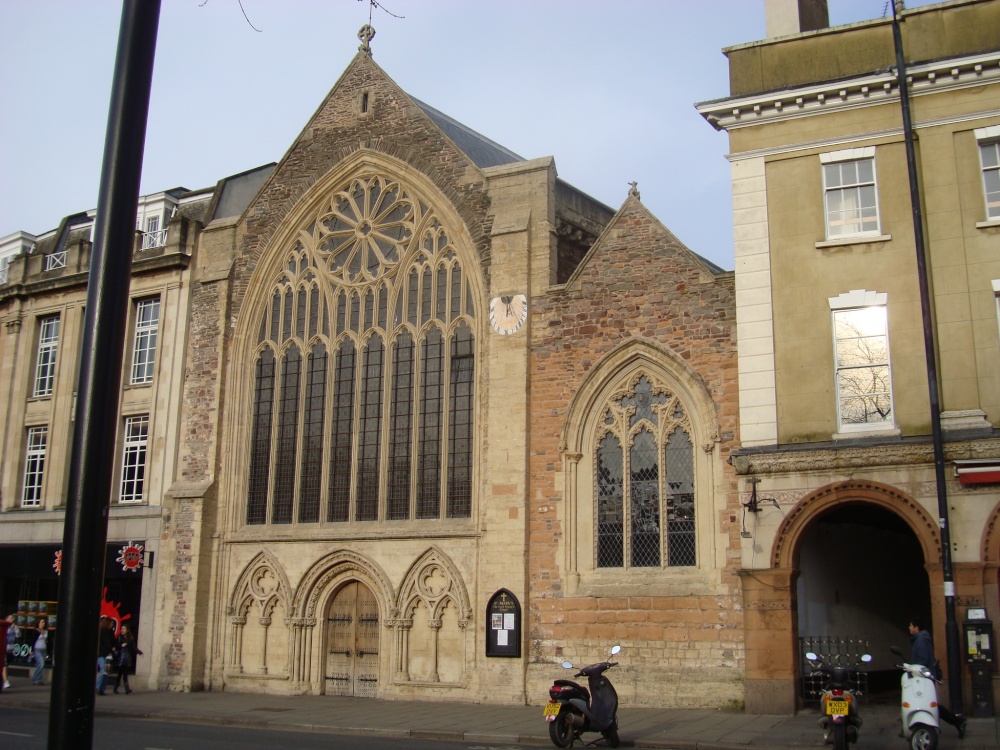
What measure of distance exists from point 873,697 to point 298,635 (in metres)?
12.4

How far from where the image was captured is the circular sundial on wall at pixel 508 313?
23.1m

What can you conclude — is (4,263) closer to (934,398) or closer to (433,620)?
(433,620)

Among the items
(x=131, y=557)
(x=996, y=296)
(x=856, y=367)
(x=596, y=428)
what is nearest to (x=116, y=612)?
(x=131, y=557)

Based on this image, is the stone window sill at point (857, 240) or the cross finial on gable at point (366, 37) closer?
the stone window sill at point (857, 240)

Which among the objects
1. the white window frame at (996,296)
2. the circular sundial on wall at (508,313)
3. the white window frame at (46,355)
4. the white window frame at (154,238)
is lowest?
the white window frame at (996,296)

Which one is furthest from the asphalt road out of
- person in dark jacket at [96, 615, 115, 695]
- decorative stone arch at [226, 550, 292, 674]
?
decorative stone arch at [226, 550, 292, 674]

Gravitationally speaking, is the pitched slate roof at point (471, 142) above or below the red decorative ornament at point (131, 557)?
above

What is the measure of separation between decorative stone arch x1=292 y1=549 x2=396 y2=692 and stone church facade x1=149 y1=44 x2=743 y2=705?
0.17ft

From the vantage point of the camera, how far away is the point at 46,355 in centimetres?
3139

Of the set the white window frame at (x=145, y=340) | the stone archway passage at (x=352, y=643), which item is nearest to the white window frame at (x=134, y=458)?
the white window frame at (x=145, y=340)

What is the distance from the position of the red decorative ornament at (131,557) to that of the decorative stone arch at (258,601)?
9.45ft

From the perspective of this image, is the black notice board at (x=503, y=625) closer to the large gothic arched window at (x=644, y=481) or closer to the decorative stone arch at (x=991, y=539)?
the large gothic arched window at (x=644, y=481)

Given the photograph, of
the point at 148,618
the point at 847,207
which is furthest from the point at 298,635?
the point at 847,207

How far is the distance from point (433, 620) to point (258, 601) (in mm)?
4806
